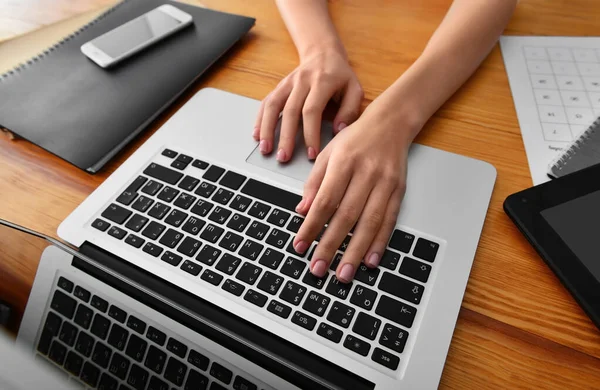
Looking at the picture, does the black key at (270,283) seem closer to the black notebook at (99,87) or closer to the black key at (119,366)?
the black key at (119,366)

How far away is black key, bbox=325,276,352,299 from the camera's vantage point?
1.21ft

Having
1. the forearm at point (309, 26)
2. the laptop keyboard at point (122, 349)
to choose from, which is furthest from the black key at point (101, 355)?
the forearm at point (309, 26)

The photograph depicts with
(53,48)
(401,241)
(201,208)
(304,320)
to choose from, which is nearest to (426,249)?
(401,241)

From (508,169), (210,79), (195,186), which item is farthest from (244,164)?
(508,169)

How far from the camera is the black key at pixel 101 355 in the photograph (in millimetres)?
283

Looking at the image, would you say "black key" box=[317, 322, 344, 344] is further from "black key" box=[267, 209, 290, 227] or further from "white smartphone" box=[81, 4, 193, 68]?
"white smartphone" box=[81, 4, 193, 68]

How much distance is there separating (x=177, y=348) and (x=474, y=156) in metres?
0.38

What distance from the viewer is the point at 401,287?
0.37 m

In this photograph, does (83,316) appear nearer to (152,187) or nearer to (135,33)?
(152,187)

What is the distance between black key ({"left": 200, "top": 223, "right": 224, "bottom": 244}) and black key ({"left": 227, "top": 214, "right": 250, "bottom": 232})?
0.01 meters

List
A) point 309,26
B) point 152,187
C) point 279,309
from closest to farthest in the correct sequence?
point 279,309 → point 152,187 → point 309,26

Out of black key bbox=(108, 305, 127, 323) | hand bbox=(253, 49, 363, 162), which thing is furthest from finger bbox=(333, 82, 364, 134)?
black key bbox=(108, 305, 127, 323)

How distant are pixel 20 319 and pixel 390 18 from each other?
635mm

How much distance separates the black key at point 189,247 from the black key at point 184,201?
4 centimetres
